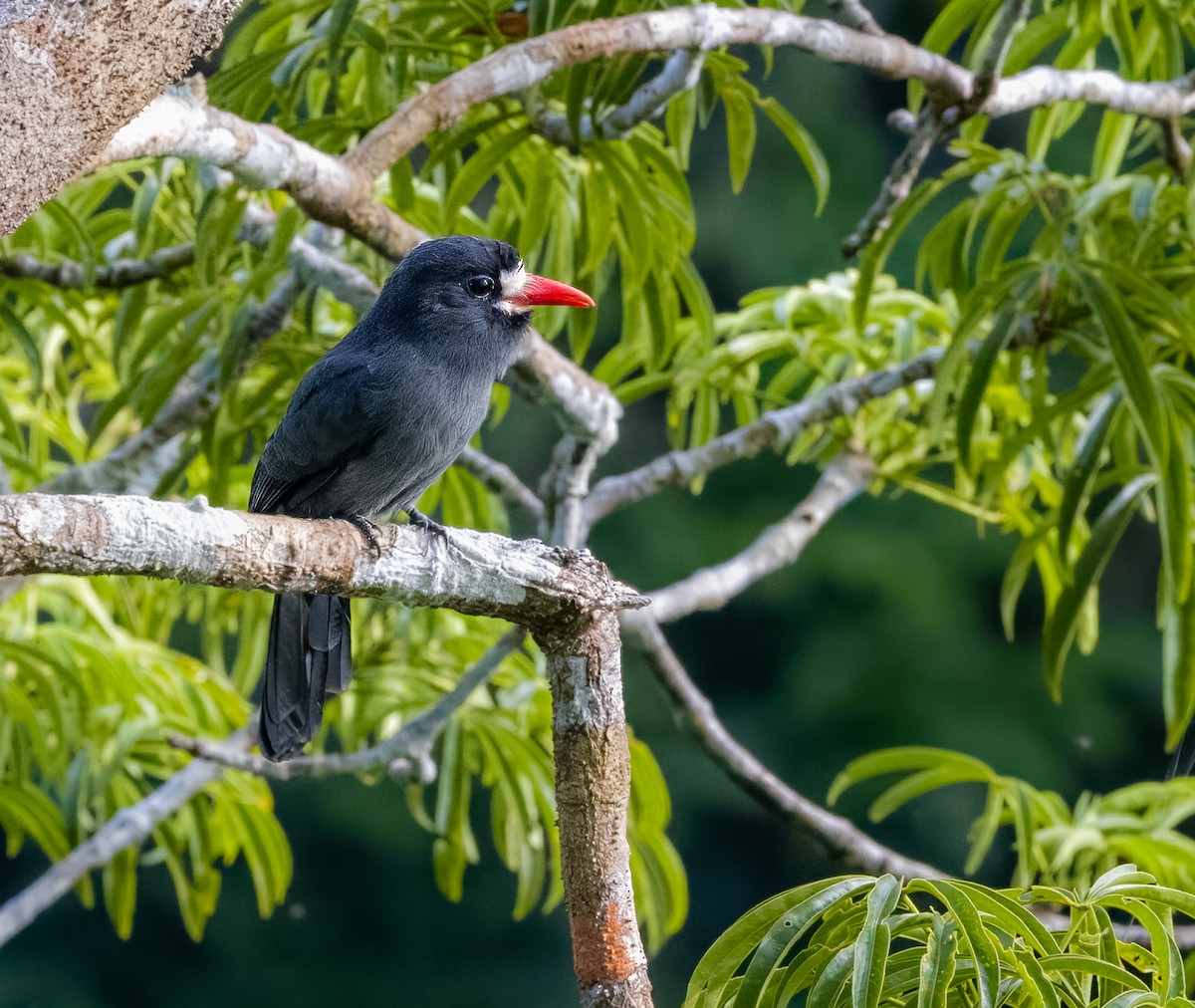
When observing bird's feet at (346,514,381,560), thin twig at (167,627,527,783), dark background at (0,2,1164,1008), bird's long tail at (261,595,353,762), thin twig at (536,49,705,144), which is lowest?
dark background at (0,2,1164,1008)

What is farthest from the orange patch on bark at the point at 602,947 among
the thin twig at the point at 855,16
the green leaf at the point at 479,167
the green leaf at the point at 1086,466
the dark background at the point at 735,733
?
the dark background at the point at 735,733

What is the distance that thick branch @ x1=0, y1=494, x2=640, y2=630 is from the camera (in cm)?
107

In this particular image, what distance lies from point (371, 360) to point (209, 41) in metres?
0.85

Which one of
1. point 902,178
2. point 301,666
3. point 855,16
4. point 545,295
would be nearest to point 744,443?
point 902,178

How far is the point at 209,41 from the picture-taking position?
4.03 feet

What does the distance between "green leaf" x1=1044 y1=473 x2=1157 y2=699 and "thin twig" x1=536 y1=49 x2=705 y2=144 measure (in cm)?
95

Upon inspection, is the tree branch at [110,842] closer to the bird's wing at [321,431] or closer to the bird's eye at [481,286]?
the bird's wing at [321,431]

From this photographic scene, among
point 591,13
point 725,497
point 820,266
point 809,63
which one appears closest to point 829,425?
point 591,13

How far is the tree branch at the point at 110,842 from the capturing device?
2.49m

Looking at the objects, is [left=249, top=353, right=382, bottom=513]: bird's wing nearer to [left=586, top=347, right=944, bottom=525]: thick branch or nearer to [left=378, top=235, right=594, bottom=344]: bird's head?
[left=378, top=235, right=594, bottom=344]: bird's head

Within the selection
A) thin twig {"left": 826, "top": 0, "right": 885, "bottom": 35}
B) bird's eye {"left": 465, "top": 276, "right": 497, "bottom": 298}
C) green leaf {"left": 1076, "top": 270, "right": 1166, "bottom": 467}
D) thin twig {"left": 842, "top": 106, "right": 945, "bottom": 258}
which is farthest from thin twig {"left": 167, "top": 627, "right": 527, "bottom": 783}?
thin twig {"left": 826, "top": 0, "right": 885, "bottom": 35}

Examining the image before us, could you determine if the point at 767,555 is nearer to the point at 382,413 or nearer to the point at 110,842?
the point at 382,413

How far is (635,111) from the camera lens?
2.19 meters

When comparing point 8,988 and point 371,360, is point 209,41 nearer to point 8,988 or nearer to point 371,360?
point 371,360
